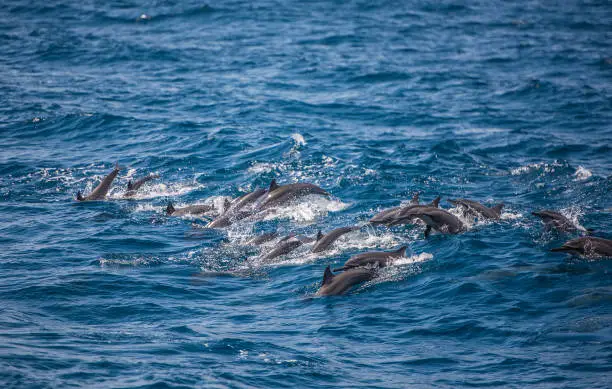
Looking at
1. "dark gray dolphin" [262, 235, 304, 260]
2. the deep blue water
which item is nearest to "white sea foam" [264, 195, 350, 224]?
the deep blue water

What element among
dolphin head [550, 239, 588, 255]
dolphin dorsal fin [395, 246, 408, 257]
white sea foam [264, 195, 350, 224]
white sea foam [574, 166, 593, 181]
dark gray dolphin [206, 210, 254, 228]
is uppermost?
dolphin head [550, 239, 588, 255]

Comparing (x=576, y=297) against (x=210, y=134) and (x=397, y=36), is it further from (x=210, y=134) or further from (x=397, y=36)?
(x=397, y=36)

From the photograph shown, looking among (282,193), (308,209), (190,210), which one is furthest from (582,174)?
(190,210)

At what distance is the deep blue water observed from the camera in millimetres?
11758

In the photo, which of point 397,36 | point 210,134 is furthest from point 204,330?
point 397,36

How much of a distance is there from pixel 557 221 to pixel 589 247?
1.95m

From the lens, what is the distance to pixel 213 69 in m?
35.8

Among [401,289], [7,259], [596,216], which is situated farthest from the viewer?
[596,216]

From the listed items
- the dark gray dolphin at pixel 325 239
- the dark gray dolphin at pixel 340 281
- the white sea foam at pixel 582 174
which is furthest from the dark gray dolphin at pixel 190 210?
the white sea foam at pixel 582 174

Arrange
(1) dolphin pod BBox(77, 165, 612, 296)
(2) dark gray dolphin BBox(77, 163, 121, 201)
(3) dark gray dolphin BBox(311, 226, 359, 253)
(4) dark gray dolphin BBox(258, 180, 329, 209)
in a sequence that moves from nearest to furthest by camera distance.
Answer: (1) dolphin pod BBox(77, 165, 612, 296) → (3) dark gray dolphin BBox(311, 226, 359, 253) → (4) dark gray dolphin BBox(258, 180, 329, 209) → (2) dark gray dolphin BBox(77, 163, 121, 201)

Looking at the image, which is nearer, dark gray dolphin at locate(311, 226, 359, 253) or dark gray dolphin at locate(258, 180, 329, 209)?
dark gray dolphin at locate(311, 226, 359, 253)

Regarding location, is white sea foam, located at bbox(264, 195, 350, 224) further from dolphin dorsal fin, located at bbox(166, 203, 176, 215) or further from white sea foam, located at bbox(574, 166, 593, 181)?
white sea foam, located at bbox(574, 166, 593, 181)

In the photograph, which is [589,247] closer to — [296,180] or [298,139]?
[296,180]

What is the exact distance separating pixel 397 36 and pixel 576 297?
32129 millimetres
